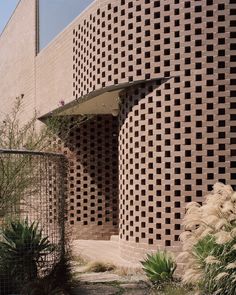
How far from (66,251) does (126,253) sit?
9.82ft

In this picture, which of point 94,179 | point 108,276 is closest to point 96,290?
point 108,276

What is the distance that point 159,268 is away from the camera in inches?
376

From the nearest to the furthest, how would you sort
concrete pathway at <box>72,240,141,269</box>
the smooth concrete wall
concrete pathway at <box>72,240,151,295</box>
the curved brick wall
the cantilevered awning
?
concrete pathway at <box>72,240,151,295</box> → the curved brick wall → concrete pathway at <box>72,240,141,269</box> → the cantilevered awning → the smooth concrete wall

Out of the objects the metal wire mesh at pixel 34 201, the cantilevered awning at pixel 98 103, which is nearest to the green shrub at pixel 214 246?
the metal wire mesh at pixel 34 201

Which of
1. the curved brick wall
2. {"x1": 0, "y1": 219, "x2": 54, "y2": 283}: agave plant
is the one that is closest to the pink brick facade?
the curved brick wall

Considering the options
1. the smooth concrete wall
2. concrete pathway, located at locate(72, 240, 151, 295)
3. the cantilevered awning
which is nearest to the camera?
concrete pathway, located at locate(72, 240, 151, 295)

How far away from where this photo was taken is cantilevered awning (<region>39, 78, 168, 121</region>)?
1203 cm

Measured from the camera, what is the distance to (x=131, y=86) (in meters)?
11.8

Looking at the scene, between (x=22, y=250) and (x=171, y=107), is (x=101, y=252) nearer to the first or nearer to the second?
(x=171, y=107)

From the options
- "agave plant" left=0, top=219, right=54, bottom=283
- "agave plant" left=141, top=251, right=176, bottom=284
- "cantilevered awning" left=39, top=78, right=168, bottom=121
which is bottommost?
"agave plant" left=141, top=251, right=176, bottom=284

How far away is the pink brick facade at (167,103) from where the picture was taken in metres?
10.4

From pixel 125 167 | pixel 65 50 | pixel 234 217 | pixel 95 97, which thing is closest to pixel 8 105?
A: pixel 65 50

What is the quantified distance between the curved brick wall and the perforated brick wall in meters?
4.19

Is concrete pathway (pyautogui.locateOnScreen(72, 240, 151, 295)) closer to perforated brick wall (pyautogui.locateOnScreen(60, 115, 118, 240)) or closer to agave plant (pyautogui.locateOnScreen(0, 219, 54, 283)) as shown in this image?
agave plant (pyautogui.locateOnScreen(0, 219, 54, 283))
